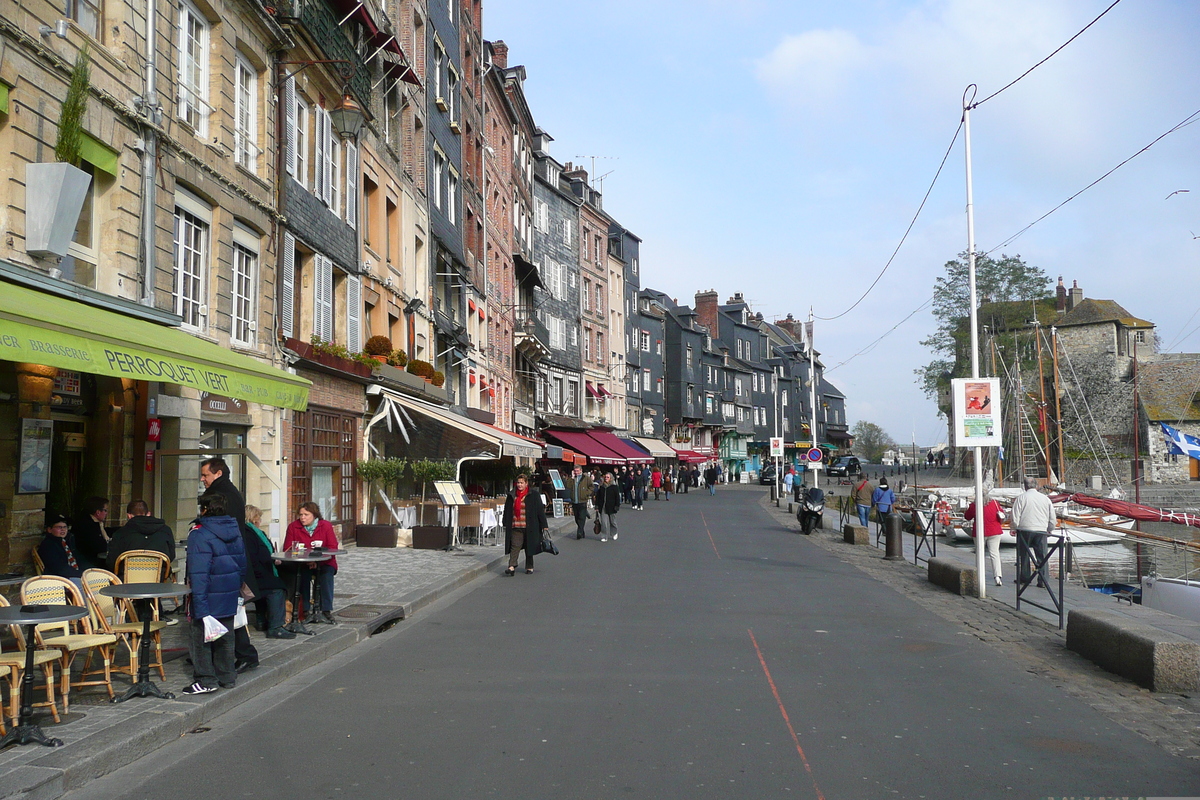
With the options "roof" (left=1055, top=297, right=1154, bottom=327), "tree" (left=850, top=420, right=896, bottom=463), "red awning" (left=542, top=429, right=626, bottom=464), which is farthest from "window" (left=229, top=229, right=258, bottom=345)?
"tree" (left=850, top=420, right=896, bottom=463)

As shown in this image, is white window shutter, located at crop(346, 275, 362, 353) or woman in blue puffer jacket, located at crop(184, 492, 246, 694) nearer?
woman in blue puffer jacket, located at crop(184, 492, 246, 694)

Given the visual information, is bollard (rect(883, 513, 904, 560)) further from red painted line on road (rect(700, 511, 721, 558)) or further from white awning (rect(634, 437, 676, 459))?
white awning (rect(634, 437, 676, 459))

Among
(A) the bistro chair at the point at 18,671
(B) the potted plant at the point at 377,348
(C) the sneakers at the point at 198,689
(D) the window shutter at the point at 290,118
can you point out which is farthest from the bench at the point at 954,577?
(D) the window shutter at the point at 290,118

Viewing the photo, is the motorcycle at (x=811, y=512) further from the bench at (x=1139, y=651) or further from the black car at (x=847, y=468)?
the black car at (x=847, y=468)

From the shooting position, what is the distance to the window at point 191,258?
514 inches

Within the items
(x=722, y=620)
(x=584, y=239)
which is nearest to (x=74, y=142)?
(x=722, y=620)

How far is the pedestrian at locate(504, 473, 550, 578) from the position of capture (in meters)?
15.6

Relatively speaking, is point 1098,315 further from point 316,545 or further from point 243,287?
point 316,545

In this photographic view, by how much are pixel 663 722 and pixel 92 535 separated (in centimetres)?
668

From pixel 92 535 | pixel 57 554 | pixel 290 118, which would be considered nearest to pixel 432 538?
pixel 290 118

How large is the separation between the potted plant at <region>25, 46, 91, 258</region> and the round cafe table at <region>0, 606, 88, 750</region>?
5.33 metres

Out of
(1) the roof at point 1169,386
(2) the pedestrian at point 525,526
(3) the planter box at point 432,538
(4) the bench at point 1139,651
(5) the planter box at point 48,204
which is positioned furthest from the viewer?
(1) the roof at point 1169,386

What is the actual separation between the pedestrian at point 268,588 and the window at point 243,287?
6659 mm

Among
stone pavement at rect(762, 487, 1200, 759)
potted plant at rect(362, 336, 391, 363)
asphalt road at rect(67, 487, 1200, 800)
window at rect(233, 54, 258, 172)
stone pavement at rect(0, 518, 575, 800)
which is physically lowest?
stone pavement at rect(762, 487, 1200, 759)
